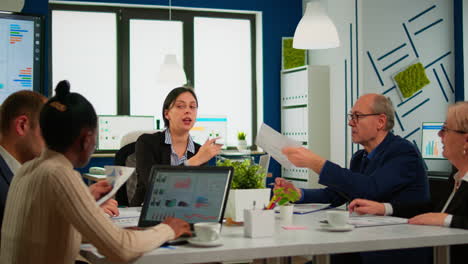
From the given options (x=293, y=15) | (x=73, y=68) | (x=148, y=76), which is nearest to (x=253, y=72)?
(x=293, y=15)

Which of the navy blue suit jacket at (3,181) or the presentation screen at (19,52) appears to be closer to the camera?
the navy blue suit jacket at (3,181)

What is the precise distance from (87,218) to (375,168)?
5.23ft

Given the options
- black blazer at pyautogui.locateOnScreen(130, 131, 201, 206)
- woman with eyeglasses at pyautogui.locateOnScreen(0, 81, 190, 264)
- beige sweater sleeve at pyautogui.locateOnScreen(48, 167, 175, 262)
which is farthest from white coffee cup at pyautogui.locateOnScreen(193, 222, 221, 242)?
black blazer at pyautogui.locateOnScreen(130, 131, 201, 206)

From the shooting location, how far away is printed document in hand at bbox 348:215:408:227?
2.15 metres

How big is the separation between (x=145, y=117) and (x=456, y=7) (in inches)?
144

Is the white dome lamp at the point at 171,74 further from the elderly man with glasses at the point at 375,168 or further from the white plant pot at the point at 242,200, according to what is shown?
the white plant pot at the point at 242,200

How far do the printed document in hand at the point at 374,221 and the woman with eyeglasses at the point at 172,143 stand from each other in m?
1.02

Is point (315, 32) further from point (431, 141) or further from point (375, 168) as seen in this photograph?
point (431, 141)

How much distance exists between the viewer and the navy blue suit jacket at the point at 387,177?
2490 mm

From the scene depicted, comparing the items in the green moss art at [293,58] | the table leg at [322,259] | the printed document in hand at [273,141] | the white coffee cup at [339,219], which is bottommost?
the table leg at [322,259]

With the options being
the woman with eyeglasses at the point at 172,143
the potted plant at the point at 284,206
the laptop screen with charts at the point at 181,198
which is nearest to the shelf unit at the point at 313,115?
the woman with eyeglasses at the point at 172,143

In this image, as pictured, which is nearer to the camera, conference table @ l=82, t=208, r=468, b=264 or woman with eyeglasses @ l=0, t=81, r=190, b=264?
woman with eyeglasses @ l=0, t=81, r=190, b=264

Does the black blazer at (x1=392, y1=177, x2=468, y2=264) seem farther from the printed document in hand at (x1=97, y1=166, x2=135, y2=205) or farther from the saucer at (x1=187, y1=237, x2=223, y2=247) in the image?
the printed document in hand at (x1=97, y1=166, x2=135, y2=205)

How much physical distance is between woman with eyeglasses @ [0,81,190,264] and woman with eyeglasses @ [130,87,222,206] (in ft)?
4.90
